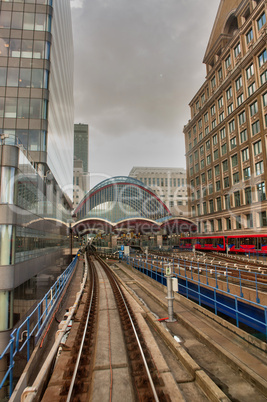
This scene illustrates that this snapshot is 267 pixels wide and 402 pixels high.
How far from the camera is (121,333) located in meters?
9.06

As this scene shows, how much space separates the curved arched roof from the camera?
103m

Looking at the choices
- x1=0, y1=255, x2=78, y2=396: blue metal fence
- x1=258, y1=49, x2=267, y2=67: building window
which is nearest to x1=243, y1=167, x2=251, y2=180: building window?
x1=258, y1=49, x2=267, y2=67: building window

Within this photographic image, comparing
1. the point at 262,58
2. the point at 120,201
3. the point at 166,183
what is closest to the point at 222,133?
the point at 262,58

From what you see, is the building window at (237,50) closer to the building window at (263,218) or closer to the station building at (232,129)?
the station building at (232,129)

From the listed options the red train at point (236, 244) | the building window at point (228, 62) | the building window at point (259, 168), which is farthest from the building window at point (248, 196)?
the building window at point (228, 62)

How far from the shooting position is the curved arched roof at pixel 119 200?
10344 centimetres

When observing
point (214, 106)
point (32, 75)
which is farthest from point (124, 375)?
point (214, 106)

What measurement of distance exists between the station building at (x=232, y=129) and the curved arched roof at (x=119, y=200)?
3532 centimetres

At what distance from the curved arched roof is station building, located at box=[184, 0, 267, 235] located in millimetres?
35317

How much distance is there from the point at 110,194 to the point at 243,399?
10203 cm

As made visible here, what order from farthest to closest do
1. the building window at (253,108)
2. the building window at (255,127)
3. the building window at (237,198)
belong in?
the building window at (237,198) < the building window at (253,108) < the building window at (255,127)

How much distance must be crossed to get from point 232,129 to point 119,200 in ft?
212

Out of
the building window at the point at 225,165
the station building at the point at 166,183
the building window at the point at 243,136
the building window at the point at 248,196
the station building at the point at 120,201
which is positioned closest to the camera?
the building window at the point at 248,196

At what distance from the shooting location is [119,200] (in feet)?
356
